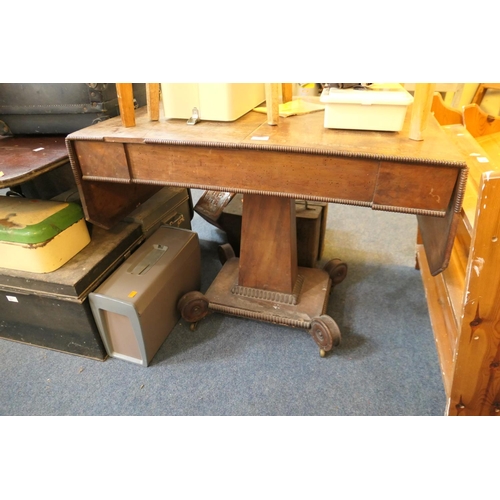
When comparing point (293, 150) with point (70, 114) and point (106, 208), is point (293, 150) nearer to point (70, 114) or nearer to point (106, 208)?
point (106, 208)

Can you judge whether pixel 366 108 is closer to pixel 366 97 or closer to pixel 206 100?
pixel 366 97

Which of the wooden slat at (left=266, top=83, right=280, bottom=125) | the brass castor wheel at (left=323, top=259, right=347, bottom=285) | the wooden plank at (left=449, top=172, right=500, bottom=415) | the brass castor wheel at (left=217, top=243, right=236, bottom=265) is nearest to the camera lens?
the wooden plank at (left=449, top=172, right=500, bottom=415)

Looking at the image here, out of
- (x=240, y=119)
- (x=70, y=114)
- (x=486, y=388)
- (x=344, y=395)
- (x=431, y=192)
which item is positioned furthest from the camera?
(x=70, y=114)

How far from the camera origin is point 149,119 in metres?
1.25

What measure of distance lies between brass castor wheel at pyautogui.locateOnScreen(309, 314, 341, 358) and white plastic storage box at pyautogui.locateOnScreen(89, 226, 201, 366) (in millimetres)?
625

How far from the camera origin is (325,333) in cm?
142

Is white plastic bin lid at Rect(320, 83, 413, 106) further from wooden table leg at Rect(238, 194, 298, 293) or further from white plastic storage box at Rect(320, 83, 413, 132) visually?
wooden table leg at Rect(238, 194, 298, 293)

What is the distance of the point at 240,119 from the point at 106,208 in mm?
647

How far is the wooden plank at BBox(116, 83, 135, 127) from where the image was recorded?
113 centimetres

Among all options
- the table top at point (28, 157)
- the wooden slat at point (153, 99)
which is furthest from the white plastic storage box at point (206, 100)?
the table top at point (28, 157)

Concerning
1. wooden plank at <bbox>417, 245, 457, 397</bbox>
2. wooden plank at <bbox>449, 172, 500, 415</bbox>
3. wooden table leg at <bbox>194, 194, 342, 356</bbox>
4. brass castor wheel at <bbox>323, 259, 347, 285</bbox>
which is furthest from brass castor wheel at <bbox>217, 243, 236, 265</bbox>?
wooden plank at <bbox>449, 172, 500, 415</bbox>

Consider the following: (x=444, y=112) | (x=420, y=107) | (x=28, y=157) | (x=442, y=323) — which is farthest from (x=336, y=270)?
(x=28, y=157)

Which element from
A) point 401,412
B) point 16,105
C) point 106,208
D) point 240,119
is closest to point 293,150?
point 240,119

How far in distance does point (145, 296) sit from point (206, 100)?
74 centimetres
